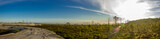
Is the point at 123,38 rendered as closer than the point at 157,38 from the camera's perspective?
No

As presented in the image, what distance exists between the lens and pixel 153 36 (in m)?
7.04

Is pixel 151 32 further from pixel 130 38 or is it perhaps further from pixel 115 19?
pixel 115 19

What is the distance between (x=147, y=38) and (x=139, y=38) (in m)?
0.51

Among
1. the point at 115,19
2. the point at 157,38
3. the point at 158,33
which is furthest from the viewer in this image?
the point at 115,19

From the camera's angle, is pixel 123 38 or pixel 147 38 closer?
pixel 147 38

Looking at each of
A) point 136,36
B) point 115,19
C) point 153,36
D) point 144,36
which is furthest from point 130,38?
point 115,19

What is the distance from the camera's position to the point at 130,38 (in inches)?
325

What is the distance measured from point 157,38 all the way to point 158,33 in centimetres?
78

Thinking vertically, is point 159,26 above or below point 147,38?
above

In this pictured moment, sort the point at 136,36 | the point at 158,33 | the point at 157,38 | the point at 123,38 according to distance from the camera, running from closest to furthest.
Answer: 1. the point at 157,38
2. the point at 158,33
3. the point at 136,36
4. the point at 123,38

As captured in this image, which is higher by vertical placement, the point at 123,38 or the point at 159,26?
the point at 159,26

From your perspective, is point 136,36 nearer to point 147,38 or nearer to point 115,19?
point 147,38

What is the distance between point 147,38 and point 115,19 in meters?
63.2

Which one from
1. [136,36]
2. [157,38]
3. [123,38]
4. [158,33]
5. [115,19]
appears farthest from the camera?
[115,19]
